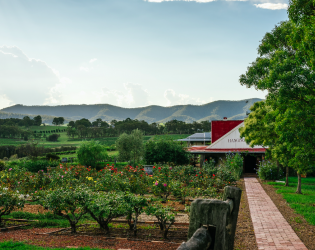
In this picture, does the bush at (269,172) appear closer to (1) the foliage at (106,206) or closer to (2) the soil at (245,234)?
(2) the soil at (245,234)

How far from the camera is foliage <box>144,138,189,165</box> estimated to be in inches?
993

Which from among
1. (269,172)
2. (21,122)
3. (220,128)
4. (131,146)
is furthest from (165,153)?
(21,122)

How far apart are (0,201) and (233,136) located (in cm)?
1971

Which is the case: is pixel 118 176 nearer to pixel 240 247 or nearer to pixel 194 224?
pixel 240 247

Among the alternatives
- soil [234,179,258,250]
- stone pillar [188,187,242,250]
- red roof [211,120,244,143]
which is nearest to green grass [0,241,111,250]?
soil [234,179,258,250]

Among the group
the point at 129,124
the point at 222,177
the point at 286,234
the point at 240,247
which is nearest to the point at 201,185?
the point at 222,177

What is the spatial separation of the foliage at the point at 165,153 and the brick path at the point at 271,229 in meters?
14.8

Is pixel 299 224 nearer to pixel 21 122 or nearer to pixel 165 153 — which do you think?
pixel 165 153

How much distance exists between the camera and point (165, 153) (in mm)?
25312

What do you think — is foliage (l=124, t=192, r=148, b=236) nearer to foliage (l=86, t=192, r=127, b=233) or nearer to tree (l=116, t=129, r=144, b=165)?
foliage (l=86, t=192, r=127, b=233)

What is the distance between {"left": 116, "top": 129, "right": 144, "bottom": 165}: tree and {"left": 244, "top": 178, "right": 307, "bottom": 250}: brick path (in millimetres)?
23903

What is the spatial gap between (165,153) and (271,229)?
1851 cm

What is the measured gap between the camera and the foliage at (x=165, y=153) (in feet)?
82.8

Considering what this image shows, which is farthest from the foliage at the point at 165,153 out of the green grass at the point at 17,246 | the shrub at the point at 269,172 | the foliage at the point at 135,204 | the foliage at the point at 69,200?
the green grass at the point at 17,246
